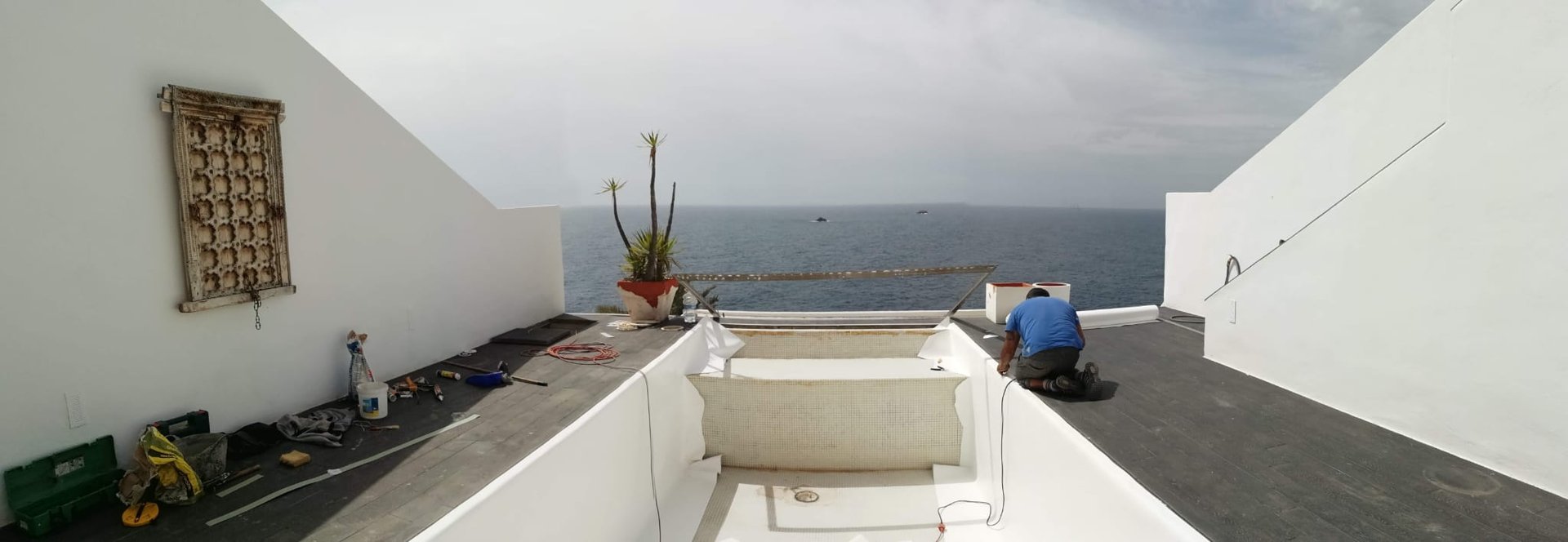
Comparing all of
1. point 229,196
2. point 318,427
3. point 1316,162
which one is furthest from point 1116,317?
point 229,196

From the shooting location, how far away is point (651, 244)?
7602mm

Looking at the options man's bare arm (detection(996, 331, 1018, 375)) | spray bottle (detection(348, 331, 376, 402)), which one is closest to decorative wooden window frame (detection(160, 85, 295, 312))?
spray bottle (detection(348, 331, 376, 402))

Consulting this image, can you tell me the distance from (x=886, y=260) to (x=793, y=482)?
40.4m

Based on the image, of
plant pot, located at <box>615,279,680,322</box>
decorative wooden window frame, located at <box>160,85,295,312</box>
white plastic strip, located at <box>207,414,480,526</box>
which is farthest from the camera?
plant pot, located at <box>615,279,680,322</box>

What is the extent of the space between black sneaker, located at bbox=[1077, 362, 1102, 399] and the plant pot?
4.36m

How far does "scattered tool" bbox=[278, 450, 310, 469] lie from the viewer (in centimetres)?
356

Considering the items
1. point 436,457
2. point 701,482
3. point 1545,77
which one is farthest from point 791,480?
point 1545,77

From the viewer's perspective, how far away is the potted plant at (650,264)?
7449 millimetres

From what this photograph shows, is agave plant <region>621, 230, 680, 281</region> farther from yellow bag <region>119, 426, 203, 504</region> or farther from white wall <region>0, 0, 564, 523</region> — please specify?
yellow bag <region>119, 426, 203, 504</region>

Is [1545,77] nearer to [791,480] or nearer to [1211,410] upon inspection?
[1211,410]

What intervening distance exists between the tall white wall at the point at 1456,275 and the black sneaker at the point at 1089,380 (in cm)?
123

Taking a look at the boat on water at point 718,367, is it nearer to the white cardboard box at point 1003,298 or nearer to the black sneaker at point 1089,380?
the black sneaker at point 1089,380

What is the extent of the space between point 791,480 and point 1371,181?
4326mm

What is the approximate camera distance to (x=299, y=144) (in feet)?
14.9
